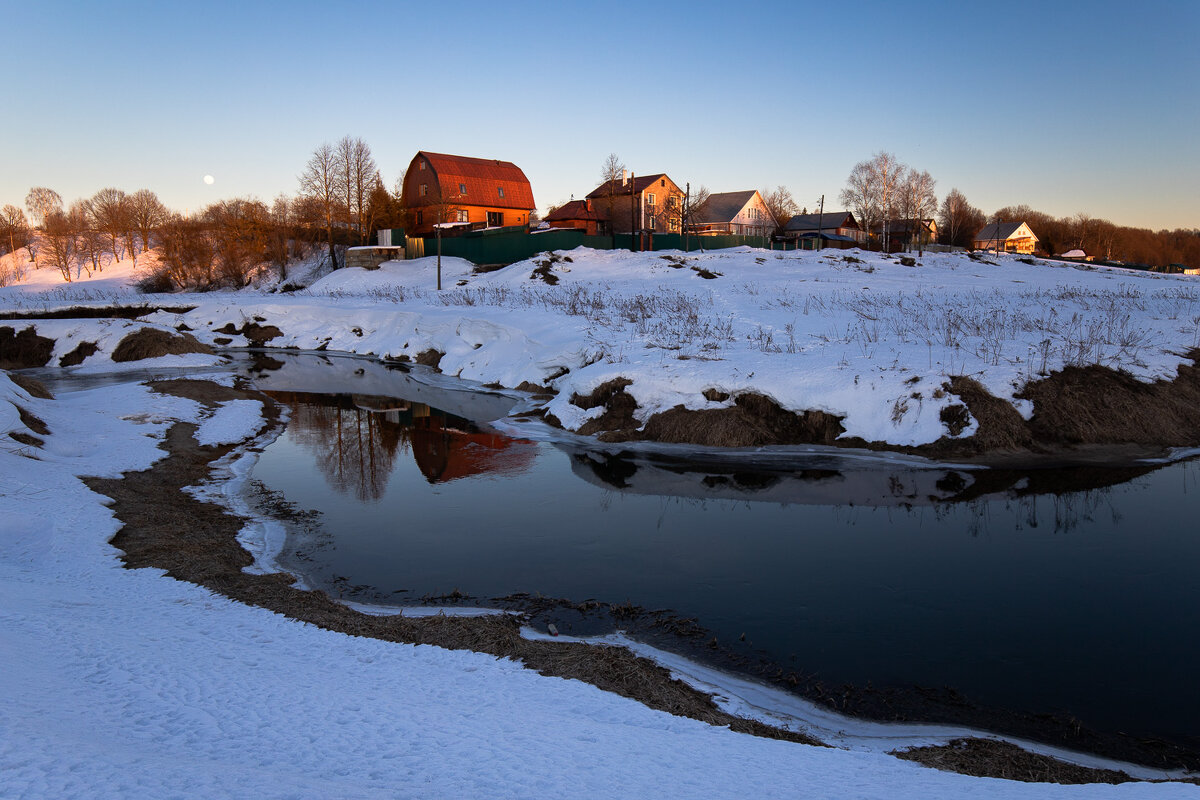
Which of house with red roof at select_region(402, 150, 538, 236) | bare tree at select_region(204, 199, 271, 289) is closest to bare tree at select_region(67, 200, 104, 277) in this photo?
bare tree at select_region(204, 199, 271, 289)

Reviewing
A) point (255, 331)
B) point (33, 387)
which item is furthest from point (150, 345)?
point (33, 387)

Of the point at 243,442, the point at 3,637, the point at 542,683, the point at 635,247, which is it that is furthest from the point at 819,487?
the point at 635,247

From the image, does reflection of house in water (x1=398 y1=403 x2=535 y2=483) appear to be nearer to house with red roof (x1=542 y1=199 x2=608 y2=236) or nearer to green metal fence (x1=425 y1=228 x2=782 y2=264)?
green metal fence (x1=425 y1=228 x2=782 y2=264)

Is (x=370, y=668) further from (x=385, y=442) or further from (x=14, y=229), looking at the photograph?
(x=14, y=229)

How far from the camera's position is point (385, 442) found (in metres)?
15.1

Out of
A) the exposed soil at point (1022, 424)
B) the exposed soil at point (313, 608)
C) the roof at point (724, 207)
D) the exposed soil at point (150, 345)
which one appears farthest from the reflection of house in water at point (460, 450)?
the roof at point (724, 207)

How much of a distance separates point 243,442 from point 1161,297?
110 ft

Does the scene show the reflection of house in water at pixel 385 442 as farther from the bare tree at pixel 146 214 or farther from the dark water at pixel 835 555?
the bare tree at pixel 146 214

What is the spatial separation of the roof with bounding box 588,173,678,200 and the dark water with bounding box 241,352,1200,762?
2354 inches

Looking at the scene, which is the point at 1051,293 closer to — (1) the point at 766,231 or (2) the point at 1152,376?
(2) the point at 1152,376

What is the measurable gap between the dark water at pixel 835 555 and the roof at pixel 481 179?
53.6 metres

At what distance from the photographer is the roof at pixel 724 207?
76.9 meters

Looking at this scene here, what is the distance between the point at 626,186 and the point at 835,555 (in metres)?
65.6

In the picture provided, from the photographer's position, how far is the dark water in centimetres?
610
